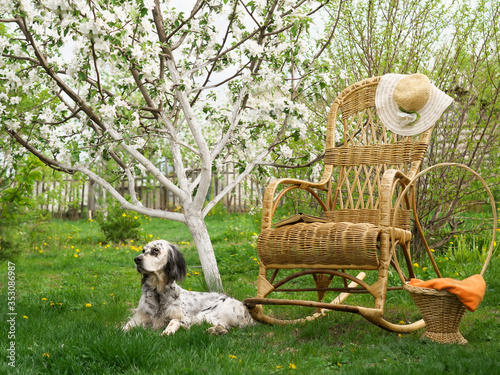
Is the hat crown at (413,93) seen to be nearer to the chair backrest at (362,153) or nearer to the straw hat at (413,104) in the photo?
the straw hat at (413,104)

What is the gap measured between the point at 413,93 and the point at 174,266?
2.01 metres

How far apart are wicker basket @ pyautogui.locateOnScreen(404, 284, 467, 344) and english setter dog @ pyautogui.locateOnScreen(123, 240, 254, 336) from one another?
1.10 metres

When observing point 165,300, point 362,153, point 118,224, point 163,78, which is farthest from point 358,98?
point 118,224

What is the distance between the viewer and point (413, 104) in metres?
3.57

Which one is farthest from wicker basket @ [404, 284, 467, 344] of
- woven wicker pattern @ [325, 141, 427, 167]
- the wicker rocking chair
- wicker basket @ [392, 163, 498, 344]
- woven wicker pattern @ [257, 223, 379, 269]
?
woven wicker pattern @ [325, 141, 427, 167]

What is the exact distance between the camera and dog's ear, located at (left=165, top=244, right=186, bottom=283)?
3035 millimetres

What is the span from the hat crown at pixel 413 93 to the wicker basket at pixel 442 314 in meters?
1.47

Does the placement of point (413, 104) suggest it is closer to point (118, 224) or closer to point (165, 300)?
point (165, 300)

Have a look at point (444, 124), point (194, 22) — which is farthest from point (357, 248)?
point (444, 124)

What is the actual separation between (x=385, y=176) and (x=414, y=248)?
2105mm

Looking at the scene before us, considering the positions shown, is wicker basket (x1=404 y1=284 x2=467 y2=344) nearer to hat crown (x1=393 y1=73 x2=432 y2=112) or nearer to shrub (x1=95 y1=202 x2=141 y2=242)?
hat crown (x1=393 y1=73 x2=432 y2=112)

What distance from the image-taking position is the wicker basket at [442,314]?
102 inches

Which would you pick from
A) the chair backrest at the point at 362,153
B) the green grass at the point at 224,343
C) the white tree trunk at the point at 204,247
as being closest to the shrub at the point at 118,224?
the green grass at the point at 224,343

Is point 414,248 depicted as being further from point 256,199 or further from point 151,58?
point 151,58
